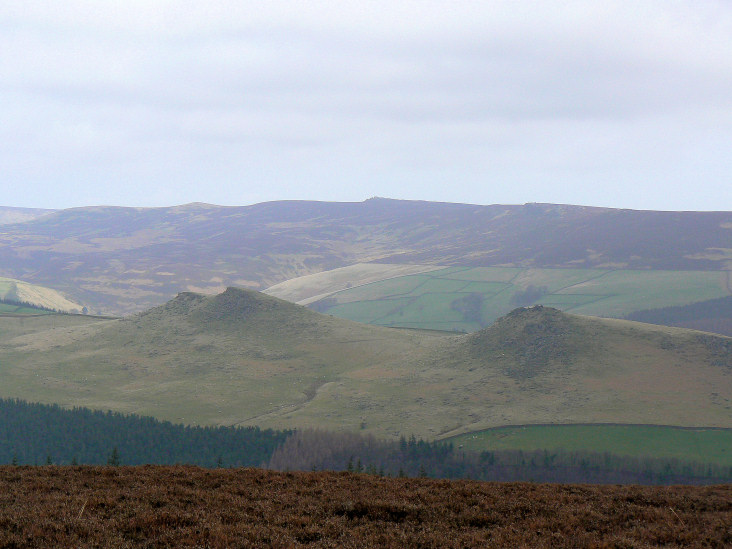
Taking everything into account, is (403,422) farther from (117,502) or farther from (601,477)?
(117,502)

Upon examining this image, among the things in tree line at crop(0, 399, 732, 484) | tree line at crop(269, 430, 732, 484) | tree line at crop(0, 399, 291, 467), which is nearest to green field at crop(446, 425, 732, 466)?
tree line at crop(269, 430, 732, 484)

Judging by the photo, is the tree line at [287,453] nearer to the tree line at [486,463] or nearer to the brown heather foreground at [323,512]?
the tree line at [486,463]

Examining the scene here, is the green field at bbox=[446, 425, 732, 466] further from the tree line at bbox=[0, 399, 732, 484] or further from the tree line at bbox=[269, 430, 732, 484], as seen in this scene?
the tree line at bbox=[0, 399, 732, 484]

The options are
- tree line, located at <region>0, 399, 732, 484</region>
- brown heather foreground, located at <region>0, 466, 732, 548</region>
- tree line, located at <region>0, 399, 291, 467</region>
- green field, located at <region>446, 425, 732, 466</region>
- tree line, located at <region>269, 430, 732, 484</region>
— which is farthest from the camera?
tree line, located at <region>0, 399, 291, 467</region>

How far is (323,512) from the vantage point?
101ft

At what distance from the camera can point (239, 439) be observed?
513 ft

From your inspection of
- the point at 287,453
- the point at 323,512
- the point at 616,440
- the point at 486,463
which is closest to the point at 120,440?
the point at 287,453

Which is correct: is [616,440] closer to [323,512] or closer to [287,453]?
[287,453]

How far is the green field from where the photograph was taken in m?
143

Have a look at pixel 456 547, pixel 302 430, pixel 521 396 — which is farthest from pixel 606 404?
pixel 456 547

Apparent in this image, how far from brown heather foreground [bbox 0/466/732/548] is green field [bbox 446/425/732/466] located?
112 m

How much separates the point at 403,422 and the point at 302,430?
28.7 m

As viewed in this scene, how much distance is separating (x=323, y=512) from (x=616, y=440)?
140600 millimetres

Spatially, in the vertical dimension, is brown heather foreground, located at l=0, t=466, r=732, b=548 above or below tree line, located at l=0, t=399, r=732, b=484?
above
